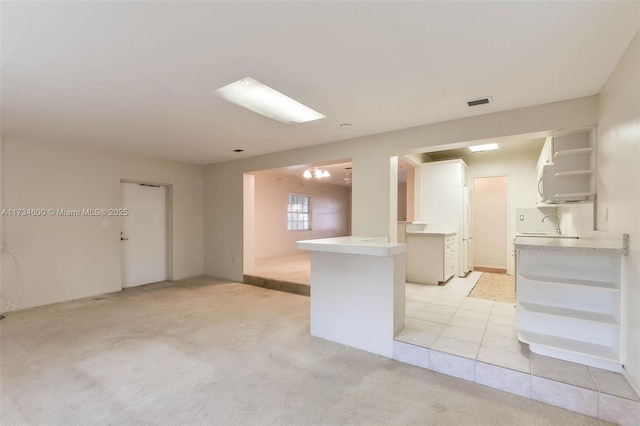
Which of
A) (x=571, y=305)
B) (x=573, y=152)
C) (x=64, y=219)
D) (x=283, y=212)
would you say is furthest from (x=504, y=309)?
(x=64, y=219)

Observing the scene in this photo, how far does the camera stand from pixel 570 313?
235 cm

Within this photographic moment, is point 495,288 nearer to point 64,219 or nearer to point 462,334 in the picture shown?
point 462,334

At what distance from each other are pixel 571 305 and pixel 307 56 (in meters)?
2.99

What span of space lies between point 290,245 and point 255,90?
250 inches

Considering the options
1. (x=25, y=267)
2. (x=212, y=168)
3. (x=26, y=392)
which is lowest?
(x=26, y=392)

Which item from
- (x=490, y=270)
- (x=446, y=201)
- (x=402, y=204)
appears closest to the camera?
(x=446, y=201)

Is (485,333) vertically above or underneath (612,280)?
underneath

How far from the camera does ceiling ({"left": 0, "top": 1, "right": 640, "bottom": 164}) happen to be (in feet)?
5.38

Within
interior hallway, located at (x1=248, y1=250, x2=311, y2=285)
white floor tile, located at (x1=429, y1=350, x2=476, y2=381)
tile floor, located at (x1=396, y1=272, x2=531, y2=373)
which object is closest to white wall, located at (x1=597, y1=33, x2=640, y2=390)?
tile floor, located at (x1=396, y1=272, x2=531, y2=373)

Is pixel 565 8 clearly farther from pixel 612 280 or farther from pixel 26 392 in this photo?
pixel 26 392

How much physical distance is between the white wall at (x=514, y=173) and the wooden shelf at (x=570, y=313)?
369cm

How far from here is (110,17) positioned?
1.66 m

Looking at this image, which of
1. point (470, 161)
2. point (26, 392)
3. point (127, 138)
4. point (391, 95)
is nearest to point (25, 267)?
point (127, 138)

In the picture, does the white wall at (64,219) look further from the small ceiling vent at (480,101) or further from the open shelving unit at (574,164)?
the open shelving unit at (574,164)
